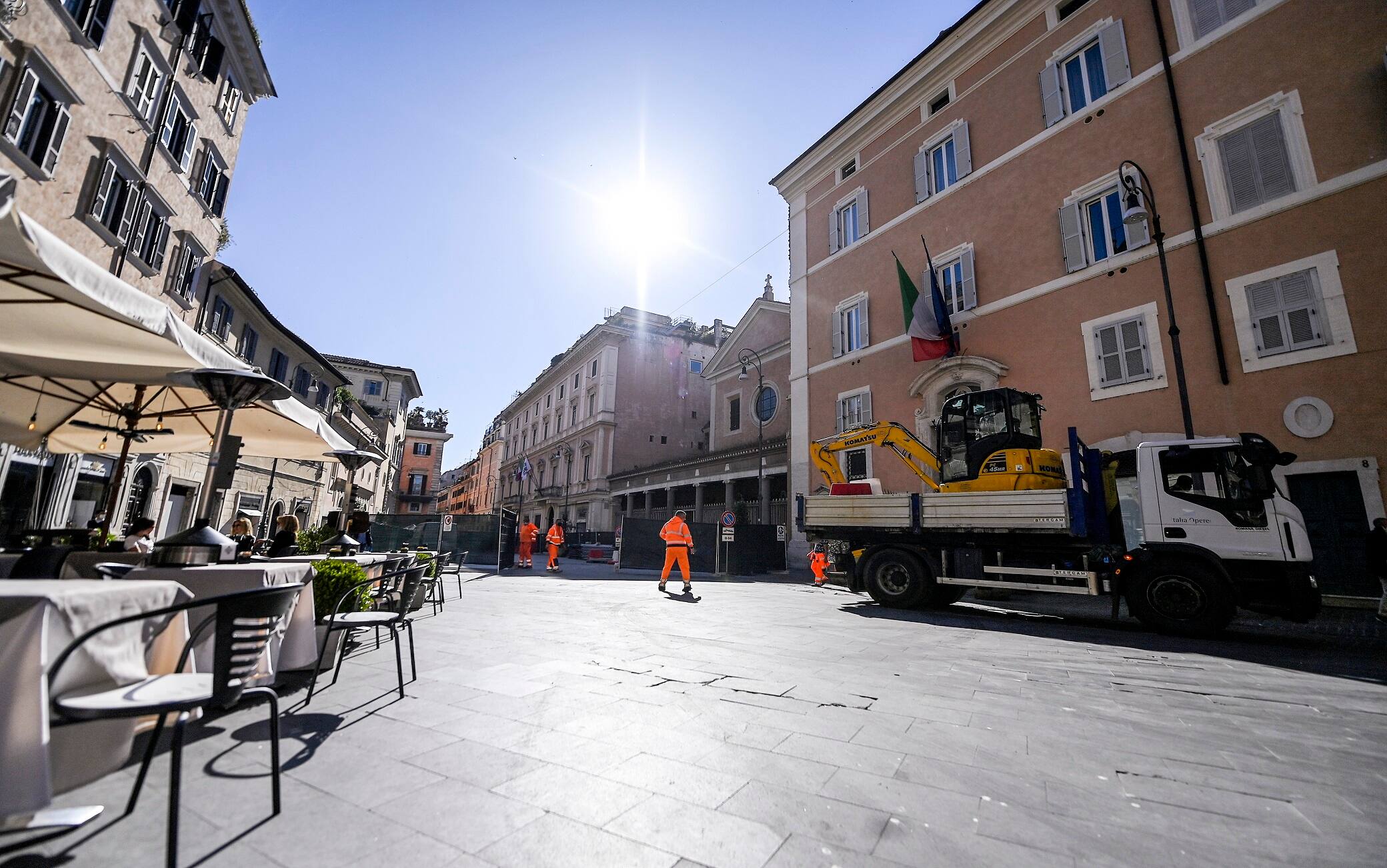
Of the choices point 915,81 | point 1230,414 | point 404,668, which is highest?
point 915,81

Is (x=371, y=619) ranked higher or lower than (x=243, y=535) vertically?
lower

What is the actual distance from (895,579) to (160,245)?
18.4 m

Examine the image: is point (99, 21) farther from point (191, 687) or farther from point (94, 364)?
point (191, 687)

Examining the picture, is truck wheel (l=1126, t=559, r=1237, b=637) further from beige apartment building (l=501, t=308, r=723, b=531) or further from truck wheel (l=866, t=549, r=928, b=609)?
beige apartment building (l=501, t=308, r=723, b=531)

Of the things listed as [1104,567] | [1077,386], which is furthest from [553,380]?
[1104,567]

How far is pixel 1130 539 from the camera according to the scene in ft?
27.2

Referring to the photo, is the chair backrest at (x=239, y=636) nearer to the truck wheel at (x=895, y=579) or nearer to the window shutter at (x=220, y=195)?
the truck wheel at (x=895, y=579)

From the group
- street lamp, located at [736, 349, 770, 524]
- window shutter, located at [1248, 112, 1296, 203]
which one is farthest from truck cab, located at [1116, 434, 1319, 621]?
street lamp, located at [736, 349, 770, 524]

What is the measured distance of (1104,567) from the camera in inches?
306

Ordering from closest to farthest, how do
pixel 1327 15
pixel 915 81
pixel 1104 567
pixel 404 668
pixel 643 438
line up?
pixel 404 668
pixel 1104 567
pixel 1327 15
pixel 915 81
pixel 643 438

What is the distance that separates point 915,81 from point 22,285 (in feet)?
69.0

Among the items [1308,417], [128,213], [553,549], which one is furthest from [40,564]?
[1308,417]

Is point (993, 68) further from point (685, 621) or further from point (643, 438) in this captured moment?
point (643, 438)

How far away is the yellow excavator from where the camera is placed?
8.91 meters
